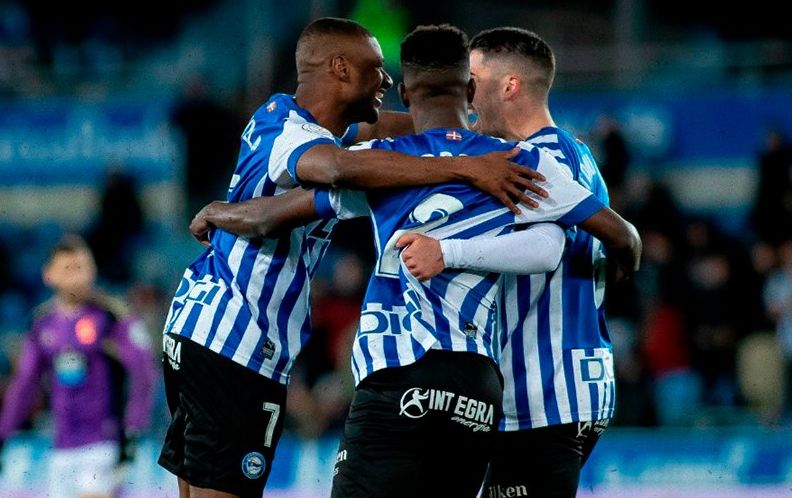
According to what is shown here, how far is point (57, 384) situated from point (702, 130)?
729 centimetres

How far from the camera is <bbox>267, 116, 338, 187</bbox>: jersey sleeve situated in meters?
4.68

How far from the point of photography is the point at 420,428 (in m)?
4.25

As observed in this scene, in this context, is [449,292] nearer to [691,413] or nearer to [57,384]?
[57,384]

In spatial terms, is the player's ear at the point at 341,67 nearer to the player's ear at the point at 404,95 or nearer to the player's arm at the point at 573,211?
the player's ear at the point at 404,95

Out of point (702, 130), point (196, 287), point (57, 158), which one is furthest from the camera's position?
point (57, 158)

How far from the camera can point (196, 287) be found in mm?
5359

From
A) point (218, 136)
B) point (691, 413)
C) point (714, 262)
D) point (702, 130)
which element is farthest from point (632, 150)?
point (218, 136)

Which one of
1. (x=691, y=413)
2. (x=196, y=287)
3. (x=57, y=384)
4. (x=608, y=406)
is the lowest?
(x=691, y=413)

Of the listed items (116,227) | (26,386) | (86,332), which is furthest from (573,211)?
(116,227)

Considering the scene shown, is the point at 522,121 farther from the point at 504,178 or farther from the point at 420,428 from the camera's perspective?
the point at 420,428

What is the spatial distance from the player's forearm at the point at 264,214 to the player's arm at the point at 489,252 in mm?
549

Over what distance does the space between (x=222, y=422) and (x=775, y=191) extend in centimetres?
837

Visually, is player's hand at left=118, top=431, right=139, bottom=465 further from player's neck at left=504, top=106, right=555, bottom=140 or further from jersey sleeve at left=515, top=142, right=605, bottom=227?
jersey sleeve at left=515, top=142, right=605, bottom=227

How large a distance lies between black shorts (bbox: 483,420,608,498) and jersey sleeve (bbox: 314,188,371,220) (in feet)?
3.36
